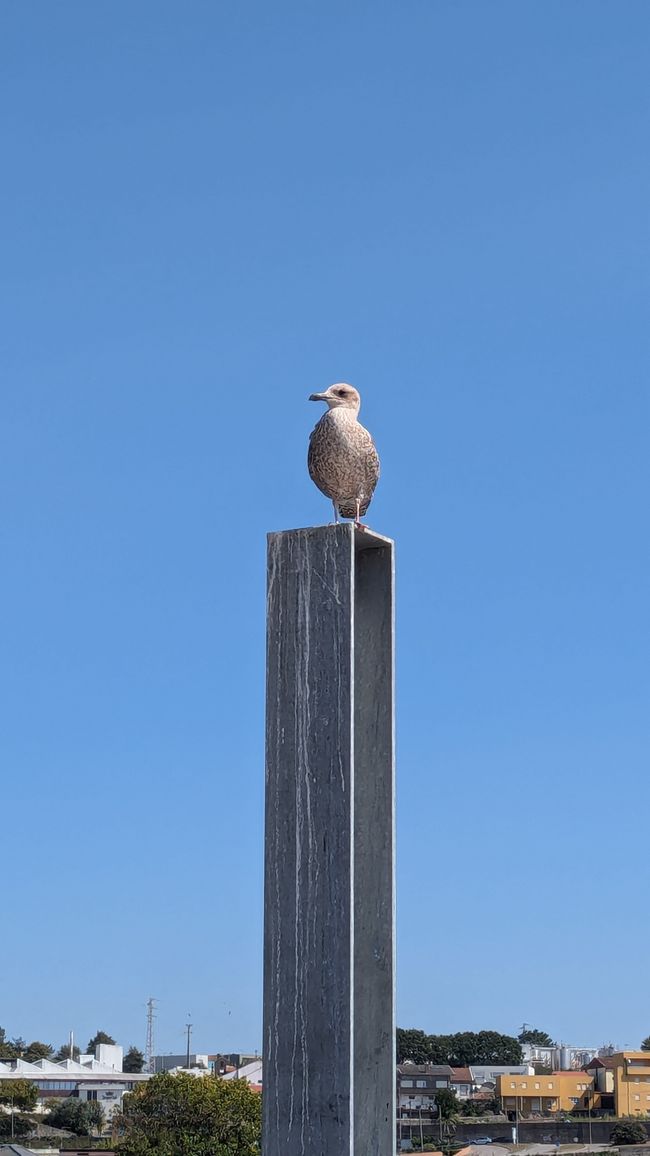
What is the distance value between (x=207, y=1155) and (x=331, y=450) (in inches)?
1251

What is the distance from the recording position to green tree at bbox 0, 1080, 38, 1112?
60.8 m

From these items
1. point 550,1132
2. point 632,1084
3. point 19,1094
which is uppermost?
point 632,1084

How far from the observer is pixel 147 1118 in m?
41.2

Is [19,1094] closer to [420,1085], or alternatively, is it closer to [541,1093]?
[420,1085]

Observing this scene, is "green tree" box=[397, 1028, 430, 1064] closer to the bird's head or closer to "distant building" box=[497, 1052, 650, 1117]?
"distant building" box=[497, 1052, 650, 1117]

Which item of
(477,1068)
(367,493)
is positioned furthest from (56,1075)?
(367,493)

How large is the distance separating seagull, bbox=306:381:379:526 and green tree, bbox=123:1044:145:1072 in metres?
87.9

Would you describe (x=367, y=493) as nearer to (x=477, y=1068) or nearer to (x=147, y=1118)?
(x=147, y=1118)

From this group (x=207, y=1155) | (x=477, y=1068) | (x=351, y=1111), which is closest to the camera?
(x=351, y=1111)

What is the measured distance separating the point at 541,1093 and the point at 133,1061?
36328 millimetres

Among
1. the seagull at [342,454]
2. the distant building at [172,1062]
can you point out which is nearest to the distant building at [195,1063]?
the distant building at [172,1062]

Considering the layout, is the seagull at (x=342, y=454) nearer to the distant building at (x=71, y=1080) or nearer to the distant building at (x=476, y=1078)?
the distant building at (x=71, y=1080)

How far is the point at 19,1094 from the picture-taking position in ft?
201

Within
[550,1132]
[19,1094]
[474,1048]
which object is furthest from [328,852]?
[474,1048]
